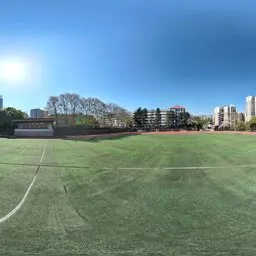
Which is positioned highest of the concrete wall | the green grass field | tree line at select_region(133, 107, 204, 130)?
tree line at select_region(133, 107, 204, 130)

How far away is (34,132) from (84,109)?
30917 mm

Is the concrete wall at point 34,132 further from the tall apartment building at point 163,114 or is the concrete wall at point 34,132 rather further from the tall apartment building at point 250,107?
the tall apartment building at point 250,107

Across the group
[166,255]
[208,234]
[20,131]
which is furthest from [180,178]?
[20,131]

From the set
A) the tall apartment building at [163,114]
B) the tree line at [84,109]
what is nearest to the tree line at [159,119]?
the tall apartment building at [163,114]

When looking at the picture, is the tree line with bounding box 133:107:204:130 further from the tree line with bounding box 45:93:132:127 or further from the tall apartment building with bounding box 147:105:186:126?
the tree line with bounding box 45:93:132:127

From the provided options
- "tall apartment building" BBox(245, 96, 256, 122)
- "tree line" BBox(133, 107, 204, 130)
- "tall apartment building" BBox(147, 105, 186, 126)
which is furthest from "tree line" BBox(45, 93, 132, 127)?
"tall apartment building" BBox(245, 96, 256, 122)

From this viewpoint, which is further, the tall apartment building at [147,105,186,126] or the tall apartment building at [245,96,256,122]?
the tall apartment building at [245,96,256,122]

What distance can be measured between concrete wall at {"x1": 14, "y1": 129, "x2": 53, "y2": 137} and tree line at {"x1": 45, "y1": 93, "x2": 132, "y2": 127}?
74.9 ft

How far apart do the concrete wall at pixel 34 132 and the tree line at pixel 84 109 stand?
898 inches

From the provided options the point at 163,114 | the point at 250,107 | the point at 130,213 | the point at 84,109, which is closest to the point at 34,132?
the point at 84,109

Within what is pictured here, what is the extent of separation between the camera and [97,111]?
94.9 meters

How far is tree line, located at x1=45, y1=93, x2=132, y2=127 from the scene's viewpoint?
83.1 metres

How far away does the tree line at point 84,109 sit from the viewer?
273 ft

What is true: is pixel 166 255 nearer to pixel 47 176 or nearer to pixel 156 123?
pixel 47 176
